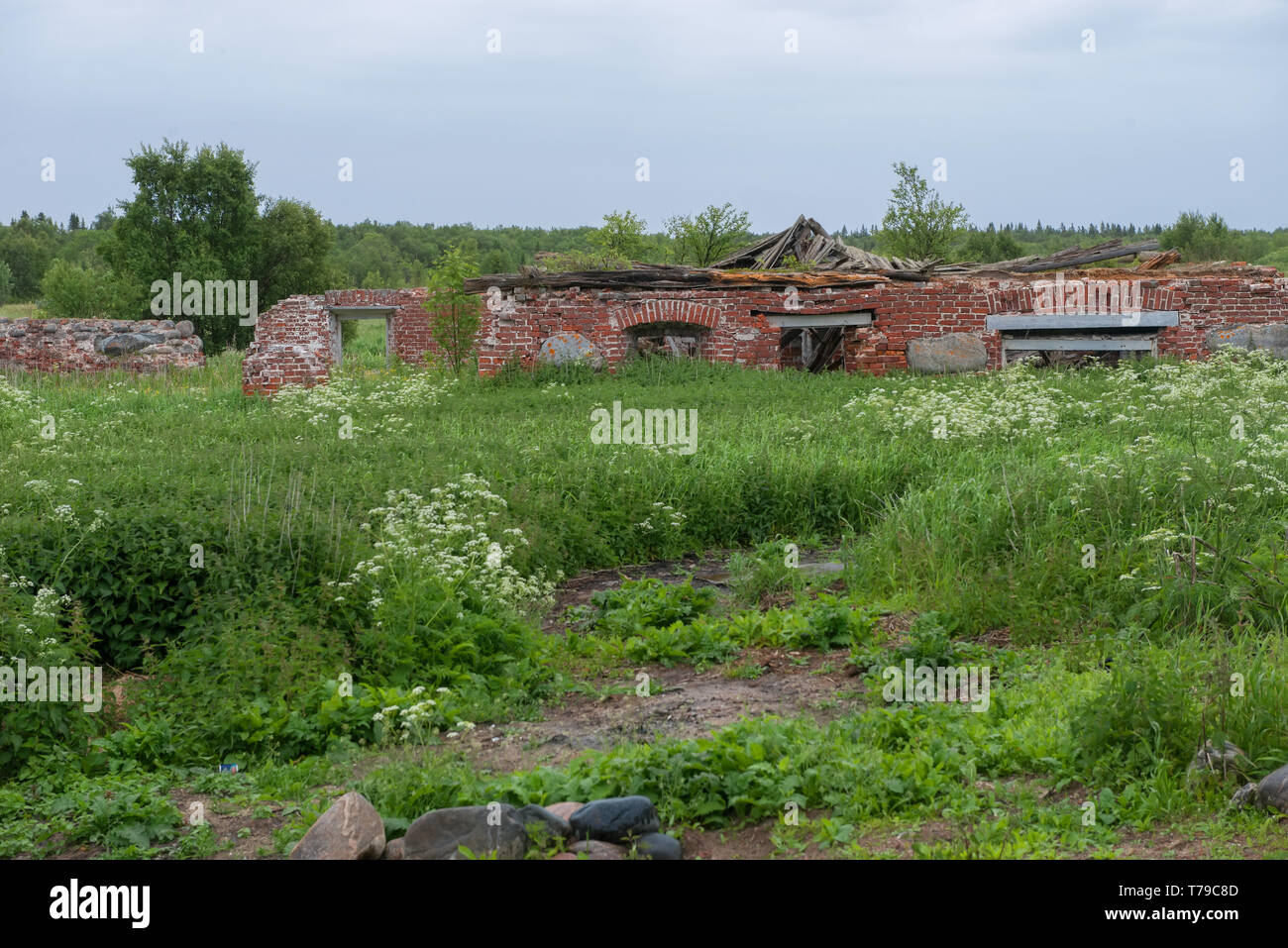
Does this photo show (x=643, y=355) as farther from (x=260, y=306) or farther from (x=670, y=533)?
(x=260, y=306)

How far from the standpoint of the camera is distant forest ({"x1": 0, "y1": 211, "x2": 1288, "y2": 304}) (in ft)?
115

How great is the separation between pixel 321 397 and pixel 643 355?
20.8 ft

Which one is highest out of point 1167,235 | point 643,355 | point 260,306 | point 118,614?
point 1167,235

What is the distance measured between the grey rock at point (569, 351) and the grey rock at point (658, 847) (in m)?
13.9

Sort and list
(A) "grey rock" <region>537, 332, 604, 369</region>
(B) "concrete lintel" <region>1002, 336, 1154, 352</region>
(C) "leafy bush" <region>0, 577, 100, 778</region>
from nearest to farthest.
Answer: (C) "leafy bush" <region>0, 577, 100, 778</region>, (B) "concrete lintel" <region>1002, 336, 1154, 352</region>, (A) "grey rock" <region>537, 332, 604, 369</region>

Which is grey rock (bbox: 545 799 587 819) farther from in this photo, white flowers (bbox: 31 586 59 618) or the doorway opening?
the doorway opening

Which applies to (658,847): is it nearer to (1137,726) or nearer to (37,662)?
(1137,726)

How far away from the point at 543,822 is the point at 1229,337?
647 inches

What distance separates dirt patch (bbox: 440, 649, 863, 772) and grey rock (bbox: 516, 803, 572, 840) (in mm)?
776

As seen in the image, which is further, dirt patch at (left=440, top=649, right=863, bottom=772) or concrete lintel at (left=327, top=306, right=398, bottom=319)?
concrete lintel at (left=327, top=306, right=398, bottom=319)

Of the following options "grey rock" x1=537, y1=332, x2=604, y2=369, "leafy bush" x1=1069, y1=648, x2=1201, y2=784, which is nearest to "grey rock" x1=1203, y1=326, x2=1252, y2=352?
"grey rock" x1=537, y1=332, x2=604, y2=369
